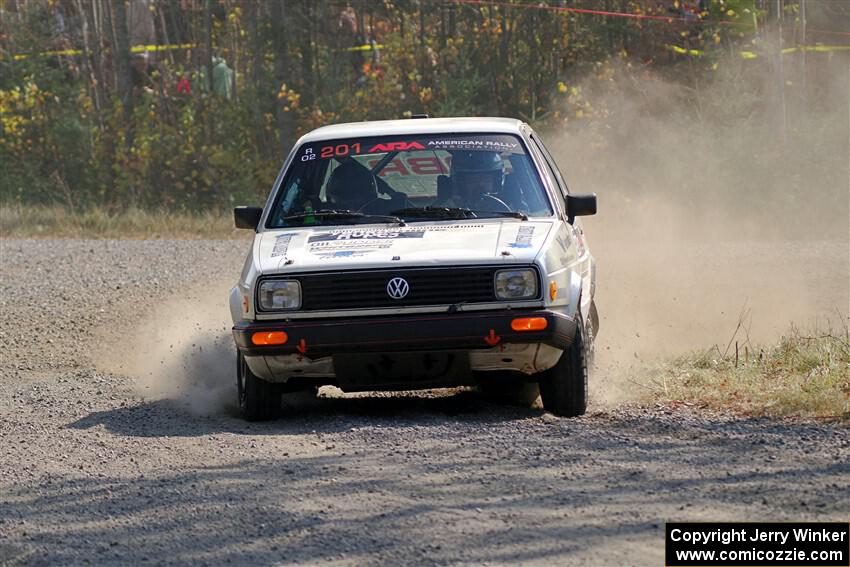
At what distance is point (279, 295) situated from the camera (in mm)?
6969

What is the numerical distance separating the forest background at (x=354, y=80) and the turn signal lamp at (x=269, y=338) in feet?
45.9

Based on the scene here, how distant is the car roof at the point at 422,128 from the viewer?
8.24 m

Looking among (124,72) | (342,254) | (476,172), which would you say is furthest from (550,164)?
(124,72)

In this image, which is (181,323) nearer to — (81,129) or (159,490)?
(159,490)

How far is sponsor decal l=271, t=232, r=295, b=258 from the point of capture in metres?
7.23

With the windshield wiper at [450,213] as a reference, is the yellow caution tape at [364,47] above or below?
below

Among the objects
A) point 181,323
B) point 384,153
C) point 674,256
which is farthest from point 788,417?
point 674,256

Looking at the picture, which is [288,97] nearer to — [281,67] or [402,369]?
[281,67]

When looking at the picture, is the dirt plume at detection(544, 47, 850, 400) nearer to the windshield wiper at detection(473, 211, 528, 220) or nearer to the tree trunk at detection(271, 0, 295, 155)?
the windshield wiper at detection(473, 211, 528, 220)

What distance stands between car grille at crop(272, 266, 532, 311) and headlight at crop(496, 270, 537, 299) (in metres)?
0.04

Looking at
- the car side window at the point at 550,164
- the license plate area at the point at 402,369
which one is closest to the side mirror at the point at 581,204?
the car side window at the point at 550,164

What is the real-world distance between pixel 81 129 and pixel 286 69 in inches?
151

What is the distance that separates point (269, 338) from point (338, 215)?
1.14 meters

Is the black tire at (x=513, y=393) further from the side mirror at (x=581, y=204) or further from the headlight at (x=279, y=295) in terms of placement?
the headlight at (x=279, y=295)
